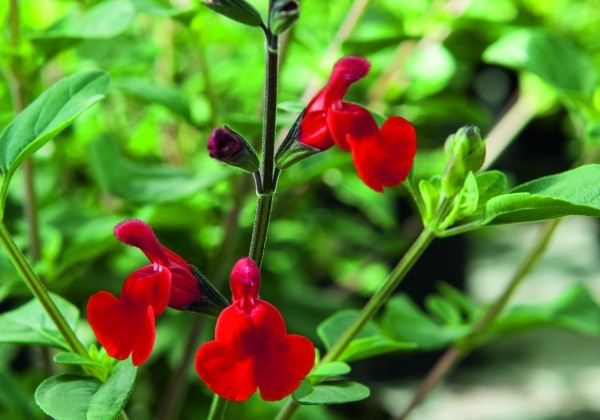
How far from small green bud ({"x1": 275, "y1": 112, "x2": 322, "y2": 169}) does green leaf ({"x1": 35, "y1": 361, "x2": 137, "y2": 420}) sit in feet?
0.44

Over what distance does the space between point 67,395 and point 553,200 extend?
0.27m

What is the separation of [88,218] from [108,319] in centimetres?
51

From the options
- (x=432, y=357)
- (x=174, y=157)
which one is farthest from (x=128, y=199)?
(x=432, y=357)

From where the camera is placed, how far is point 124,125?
123 cm

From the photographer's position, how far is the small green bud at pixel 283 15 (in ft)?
1.13

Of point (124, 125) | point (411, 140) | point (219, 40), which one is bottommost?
point (124, 125)

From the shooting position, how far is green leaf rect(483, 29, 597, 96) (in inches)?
26.0

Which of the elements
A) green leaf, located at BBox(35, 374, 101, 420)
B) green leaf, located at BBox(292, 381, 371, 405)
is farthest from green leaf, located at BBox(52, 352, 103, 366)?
green leaf, located at BBox(292, 381, 371, 405)

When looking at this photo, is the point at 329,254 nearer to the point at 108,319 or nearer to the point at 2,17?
the point at 2,17

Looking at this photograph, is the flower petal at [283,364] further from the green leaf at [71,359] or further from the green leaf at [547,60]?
the green leaf at [547,60]

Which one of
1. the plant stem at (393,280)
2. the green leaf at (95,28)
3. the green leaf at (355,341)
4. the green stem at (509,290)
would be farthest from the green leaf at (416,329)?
the green leaf at (95,28)

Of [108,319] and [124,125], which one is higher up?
[108,319]

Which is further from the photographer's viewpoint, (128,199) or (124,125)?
(124,125)

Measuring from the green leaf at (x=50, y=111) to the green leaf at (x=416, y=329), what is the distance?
359 mm
